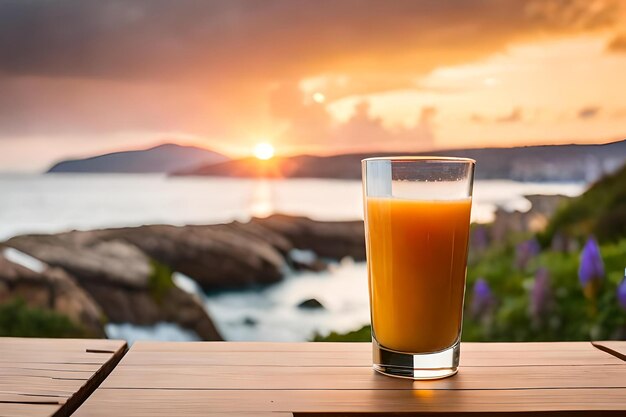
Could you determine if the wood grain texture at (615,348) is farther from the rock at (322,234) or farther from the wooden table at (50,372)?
the rock at (322,234)

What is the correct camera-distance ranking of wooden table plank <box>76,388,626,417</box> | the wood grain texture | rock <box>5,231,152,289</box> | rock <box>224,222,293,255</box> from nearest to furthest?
wooden table plank <box>76,388,626,417</box>, the wood grain texture, rock <box>5,231,152,289</box>, rock <box>224,222,293,255</box>

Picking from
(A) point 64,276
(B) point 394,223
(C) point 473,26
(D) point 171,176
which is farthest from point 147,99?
(B) point 394,223

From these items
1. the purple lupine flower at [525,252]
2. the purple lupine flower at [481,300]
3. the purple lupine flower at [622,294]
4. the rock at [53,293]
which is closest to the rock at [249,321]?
the rock at [53,293]

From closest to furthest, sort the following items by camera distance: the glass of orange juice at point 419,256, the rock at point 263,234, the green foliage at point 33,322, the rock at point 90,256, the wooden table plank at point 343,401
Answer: the wooden table plank at point 343,401 → the glass of orange juice at point 419,256 → the green foliage at point 33,322 → the rock at point 90,256 → the rock at point 263,234

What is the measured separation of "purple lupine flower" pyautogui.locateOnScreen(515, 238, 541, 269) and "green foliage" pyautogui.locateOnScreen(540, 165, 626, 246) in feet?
0.13

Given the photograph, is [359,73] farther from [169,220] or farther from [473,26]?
[169,220]

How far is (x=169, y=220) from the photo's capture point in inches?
111

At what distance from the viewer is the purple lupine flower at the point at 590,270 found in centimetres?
269

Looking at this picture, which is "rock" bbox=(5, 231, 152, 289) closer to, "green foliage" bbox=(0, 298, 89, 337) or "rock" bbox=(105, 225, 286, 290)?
"rock" bbox=(105, 225, 286, 290)

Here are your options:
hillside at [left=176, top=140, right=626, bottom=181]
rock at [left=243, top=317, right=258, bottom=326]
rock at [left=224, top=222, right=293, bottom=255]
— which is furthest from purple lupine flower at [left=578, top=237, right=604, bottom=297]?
rock at [left=243, top=317, right=258, bottom=326]

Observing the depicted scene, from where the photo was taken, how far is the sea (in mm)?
2771

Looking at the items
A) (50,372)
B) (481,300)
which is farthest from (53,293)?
(50,372)

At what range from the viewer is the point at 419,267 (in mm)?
895

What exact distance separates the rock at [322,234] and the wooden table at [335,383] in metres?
1.81
